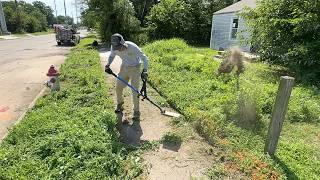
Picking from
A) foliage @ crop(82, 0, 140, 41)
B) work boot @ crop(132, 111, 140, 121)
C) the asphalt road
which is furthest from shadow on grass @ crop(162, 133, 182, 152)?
foliage @ crop(82, 0, 140, 41)

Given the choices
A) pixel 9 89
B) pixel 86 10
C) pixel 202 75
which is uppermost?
pixel 86 10

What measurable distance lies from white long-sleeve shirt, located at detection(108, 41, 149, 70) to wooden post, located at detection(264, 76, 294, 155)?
2.45 m

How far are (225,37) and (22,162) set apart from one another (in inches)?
713

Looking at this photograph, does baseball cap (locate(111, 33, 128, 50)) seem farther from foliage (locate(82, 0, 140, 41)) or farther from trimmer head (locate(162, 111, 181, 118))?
foliage (locate(82, 0, 140, 41))

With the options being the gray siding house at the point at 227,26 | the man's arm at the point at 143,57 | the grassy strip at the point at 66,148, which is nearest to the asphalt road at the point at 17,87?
the grassy strip at the point at 66,148

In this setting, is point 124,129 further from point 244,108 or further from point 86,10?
point 86,10

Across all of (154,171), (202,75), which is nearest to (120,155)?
(154,171)

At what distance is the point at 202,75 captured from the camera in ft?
28.2

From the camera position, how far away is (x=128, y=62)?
5453 millimetres

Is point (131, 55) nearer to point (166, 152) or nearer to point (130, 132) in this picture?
point (130, 132)

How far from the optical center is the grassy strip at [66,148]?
3.60 m

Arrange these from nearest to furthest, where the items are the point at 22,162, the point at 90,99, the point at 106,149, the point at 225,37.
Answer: the point at 22,162 < the point at 106,149 < the point at 90,99 < the point at 225,37

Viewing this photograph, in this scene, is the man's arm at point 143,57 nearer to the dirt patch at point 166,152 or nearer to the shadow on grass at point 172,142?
the dirt patch at point 166,152

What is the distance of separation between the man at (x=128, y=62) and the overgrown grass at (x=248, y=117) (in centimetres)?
121
